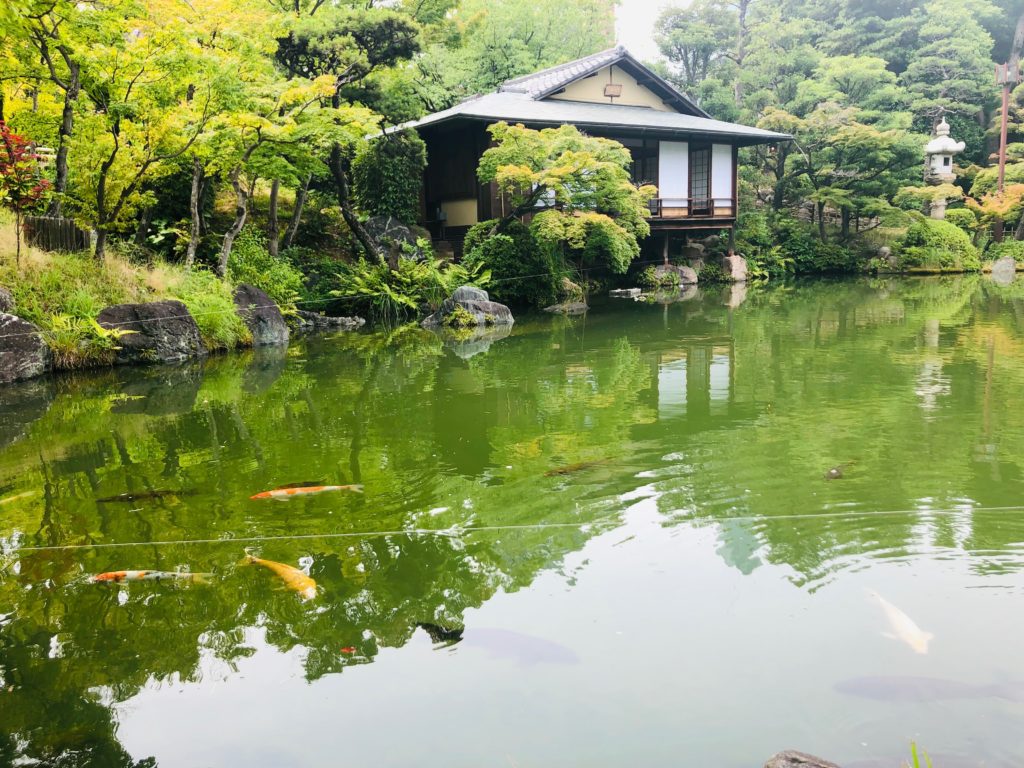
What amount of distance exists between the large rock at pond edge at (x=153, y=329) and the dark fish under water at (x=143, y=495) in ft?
18.8

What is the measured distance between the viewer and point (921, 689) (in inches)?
119

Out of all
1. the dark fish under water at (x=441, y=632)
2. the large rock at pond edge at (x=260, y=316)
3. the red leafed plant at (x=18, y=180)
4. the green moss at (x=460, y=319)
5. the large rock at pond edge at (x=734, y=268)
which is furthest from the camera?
the large rock at pond edge at (x=734, y=268)

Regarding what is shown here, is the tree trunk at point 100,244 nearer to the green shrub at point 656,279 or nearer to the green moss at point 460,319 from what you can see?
the green moss at point 460,319

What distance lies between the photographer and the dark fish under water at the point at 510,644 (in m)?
3.37

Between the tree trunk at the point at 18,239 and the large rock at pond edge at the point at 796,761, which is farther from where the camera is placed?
the tree trunk at the point at 18,239

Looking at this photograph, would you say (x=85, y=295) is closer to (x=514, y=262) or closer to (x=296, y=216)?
(x=296, y=216)

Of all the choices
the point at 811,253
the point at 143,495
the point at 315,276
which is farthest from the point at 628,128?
the point at 143,495

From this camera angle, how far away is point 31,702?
10.3ft

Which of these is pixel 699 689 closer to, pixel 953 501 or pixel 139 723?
pixel 139 723

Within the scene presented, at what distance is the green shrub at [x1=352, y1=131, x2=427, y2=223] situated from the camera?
17906 mm

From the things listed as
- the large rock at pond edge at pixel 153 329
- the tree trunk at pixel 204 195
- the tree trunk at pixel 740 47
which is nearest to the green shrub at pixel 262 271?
the tree trunk at pixel 204 195

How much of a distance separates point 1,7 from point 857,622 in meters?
5.19

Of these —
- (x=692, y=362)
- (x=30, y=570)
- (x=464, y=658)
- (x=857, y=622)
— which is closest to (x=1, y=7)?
(x=30, y=570)

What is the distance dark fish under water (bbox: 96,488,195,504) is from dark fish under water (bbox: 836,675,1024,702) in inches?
167
